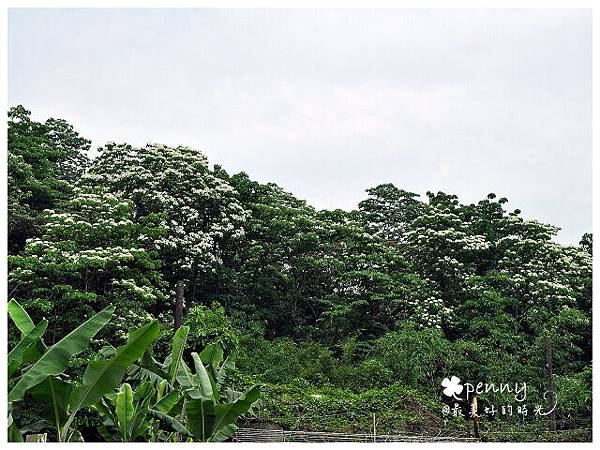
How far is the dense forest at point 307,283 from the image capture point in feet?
19.8

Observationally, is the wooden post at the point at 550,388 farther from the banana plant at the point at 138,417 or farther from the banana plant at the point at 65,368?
the banana plant at the point at 65,368

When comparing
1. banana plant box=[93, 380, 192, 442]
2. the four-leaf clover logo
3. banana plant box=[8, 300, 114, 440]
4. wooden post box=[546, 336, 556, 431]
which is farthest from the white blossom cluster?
banana plant box=[8, 300, 114, 440]

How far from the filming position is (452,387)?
20.7ft

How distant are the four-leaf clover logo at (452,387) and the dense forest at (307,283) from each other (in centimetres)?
9

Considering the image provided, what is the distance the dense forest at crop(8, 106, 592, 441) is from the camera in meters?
6.04

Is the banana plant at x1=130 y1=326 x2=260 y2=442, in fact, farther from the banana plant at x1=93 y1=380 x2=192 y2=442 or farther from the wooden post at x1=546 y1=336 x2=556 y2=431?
the wooden post at x1=546 y1=336 x2=556 y2=431

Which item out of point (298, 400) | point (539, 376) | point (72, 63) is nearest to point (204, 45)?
point (72, 63)

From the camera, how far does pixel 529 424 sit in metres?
6.00

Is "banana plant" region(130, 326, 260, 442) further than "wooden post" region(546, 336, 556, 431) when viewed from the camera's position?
A: No

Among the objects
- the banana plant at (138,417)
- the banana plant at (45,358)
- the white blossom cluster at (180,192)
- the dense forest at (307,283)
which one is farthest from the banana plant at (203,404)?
the white blossom cluster at (180,192)

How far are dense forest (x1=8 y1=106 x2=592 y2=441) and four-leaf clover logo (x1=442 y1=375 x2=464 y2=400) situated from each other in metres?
0.09

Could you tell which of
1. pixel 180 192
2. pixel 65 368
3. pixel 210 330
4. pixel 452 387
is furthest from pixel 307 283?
pixel 65 368

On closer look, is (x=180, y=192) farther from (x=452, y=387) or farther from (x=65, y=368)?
(x=65, y=368)

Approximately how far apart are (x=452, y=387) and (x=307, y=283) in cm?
262
